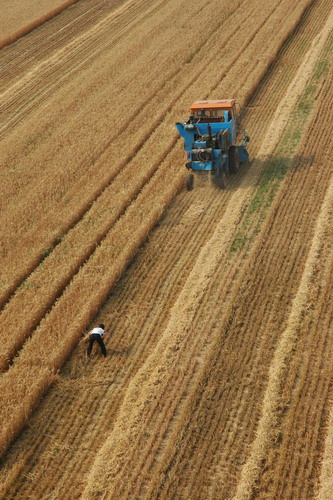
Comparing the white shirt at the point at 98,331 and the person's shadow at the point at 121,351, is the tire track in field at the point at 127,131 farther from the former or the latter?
the person's shadow at the point at 121,351

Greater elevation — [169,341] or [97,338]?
[97,338]

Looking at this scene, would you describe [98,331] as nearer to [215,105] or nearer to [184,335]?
[184,335]

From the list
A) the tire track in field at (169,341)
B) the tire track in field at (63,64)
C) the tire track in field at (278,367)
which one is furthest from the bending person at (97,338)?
the tire track in field at (63,64)

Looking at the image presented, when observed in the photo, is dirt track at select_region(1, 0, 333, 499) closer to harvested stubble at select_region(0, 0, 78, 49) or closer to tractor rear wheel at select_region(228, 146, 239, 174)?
tractor rear wheel at select_region(228, 146, 239, 174)

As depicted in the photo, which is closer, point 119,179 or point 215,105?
point 215,105

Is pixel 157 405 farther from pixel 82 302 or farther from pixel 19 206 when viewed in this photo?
pixel 19 206

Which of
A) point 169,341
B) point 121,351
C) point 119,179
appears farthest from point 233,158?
point 121,351

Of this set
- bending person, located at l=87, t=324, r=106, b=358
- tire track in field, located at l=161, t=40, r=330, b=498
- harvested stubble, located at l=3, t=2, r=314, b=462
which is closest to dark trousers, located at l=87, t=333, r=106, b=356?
bending person, located at l=87, t=324, r=106, b=358
